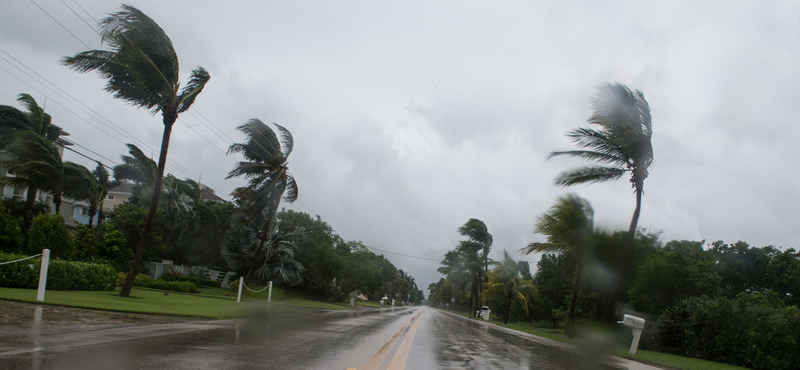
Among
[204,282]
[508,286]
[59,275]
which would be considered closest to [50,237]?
[59,275]

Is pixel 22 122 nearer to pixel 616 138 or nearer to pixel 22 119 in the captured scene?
pixel 22 119

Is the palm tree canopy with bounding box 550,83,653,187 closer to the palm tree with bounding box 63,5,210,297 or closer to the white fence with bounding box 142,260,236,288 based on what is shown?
the palm tree with bounding box 63,5,210,297

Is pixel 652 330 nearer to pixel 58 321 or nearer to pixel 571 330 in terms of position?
pixel 571 330

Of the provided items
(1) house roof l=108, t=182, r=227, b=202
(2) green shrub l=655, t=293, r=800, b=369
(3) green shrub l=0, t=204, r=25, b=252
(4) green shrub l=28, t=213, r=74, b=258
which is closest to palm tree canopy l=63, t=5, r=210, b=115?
(4) green shrub l=28, t=213, r=74, b=258

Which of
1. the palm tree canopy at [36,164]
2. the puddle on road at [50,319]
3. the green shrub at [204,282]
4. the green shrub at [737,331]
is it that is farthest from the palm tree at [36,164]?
the green shrub at [737,331]

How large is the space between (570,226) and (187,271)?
31.8 metres

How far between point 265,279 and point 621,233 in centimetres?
2862

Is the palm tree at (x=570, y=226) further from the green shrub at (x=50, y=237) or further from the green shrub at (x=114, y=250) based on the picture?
the green shrub at (x=114, y=250)

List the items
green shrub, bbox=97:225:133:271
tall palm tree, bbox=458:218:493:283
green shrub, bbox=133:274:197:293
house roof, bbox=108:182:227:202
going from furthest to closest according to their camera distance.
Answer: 1. house roof, bbox=108:182:227:202
2. tall palm tree, bbox=458:218:493:283
3. green shrub, bbox=133:274:197:293
4. green shrub, bbox=97:225:133:271

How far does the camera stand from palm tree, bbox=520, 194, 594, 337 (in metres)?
18.4

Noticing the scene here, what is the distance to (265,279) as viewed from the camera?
37438 mm

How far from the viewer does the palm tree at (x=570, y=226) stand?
60.4 ft

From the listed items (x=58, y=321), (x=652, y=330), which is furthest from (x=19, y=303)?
(x=652, y=330)

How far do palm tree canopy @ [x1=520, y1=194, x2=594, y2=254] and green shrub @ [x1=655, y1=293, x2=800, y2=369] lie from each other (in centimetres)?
405
